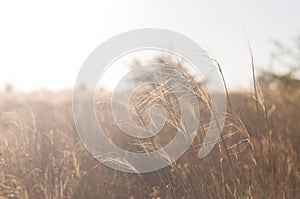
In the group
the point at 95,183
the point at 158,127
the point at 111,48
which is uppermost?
the point at 111,48

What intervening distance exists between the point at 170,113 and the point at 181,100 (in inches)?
7.1

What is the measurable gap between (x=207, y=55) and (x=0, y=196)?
4.40 ft

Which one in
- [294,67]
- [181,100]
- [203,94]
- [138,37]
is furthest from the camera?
[294,67]

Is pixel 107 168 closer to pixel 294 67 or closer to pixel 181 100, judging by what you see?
pixel 181 100

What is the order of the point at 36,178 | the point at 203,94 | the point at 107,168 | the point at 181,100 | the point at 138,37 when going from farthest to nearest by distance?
the point at 107,168 → the point at 36,178 → the point at 138,37 → the point at 181,100 → the point at 203,94

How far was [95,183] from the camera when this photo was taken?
2.97 meters

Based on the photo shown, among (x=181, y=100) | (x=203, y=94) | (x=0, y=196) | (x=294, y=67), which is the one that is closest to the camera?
(x=203, y=94)

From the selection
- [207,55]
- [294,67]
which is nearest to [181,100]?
[207,55]

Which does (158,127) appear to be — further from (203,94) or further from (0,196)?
(0,196)

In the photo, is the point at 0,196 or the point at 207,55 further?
the point at 0,196

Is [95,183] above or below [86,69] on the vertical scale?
below

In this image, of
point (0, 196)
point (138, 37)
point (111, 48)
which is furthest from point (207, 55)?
point (0, 196)

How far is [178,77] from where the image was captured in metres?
2.04

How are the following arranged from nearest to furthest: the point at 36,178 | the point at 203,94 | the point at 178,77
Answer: the point at 203,94, the point at 178,77, the point at 36,178
